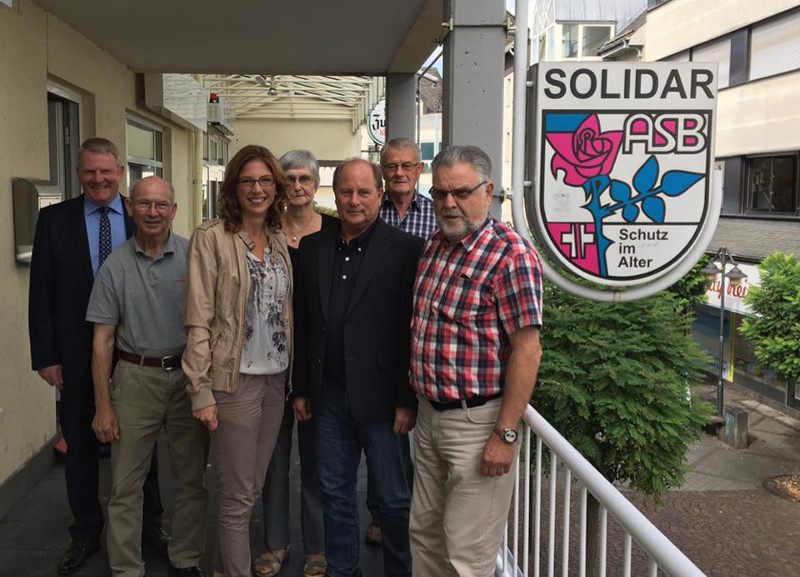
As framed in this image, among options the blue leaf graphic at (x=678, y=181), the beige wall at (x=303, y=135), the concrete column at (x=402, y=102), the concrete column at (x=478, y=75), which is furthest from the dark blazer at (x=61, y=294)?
the beige wall at (x=303, y=135)

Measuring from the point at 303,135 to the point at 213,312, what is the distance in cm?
1994

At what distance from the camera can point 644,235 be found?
3.46 m

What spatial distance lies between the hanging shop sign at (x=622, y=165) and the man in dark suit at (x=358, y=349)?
33.7 inches

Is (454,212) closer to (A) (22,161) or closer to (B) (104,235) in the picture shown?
(B) (104,235)

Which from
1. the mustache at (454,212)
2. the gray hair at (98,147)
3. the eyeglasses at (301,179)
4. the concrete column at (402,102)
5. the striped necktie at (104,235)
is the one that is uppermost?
the concrete column at (402,102)

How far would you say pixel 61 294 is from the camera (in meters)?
3.44

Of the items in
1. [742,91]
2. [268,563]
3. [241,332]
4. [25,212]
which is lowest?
[268,563]

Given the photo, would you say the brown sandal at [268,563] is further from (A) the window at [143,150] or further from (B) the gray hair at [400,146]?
(A) the window at [143,150]

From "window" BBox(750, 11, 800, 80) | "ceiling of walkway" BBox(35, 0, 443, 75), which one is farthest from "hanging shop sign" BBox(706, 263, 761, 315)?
"ceiling of walkway" BBox(35, 0, 443, 75)

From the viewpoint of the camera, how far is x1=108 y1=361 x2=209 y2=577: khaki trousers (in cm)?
318

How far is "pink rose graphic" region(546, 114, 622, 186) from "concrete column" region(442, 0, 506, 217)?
23.0 inches

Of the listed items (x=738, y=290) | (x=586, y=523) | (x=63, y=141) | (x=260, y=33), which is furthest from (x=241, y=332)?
(x=738, y=290)

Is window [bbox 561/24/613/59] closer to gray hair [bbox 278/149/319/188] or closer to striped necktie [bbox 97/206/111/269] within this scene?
gray hair [bbox 278/149/319/188]

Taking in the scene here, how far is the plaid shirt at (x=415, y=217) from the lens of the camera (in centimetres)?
396
